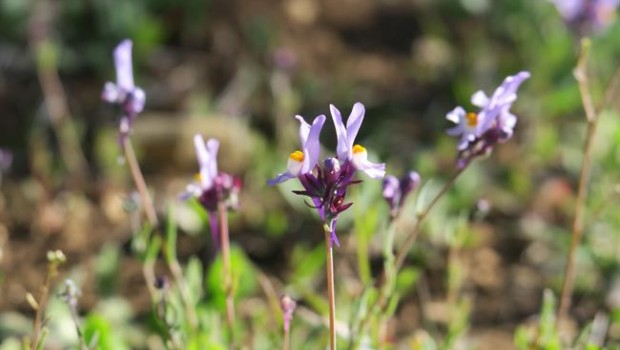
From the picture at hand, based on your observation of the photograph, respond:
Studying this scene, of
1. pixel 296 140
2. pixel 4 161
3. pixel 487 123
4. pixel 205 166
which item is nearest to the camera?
pixel 487 123

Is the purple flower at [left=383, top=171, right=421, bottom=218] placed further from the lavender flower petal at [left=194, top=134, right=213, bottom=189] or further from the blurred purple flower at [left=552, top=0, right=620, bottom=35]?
the blurred purple flower at [left=552, top=0, right=620, bottom=35]

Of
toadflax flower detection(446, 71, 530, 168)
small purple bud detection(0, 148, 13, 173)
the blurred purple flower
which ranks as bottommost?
toadflax flower detection(446, 71, 530, 168)

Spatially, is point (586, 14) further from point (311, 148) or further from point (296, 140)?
point (311, 148)

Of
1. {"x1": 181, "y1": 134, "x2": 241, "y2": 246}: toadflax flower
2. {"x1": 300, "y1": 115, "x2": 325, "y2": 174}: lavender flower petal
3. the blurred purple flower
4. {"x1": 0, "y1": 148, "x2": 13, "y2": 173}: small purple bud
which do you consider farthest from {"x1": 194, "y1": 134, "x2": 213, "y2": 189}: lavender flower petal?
the blurred purple flower

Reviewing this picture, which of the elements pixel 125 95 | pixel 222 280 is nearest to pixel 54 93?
pixel 222 280

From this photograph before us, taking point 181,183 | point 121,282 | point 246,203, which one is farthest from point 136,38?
point 121,282

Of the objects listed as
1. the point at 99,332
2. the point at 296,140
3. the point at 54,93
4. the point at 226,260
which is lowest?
the point at 99,332

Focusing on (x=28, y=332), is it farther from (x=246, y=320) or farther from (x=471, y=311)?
(x=471, y=311)
